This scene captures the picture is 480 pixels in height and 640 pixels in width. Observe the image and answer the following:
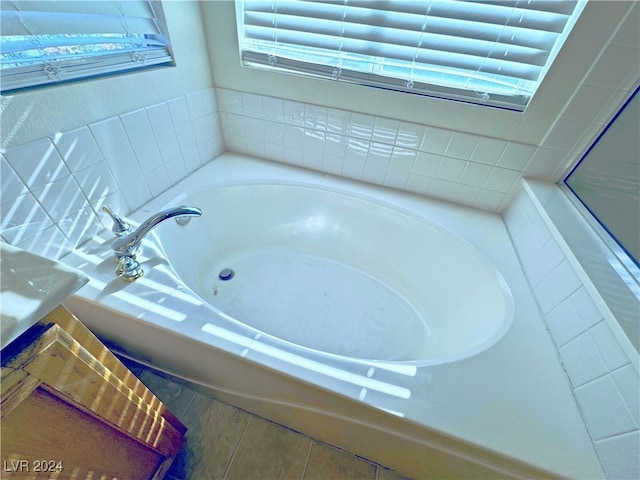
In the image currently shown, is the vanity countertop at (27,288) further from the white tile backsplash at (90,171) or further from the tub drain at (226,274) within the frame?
the tub drain at (226,274)

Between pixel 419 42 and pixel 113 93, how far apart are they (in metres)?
1.09

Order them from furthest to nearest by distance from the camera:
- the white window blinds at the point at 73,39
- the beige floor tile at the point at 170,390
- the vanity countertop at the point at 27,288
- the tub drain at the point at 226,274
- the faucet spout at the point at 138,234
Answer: the tub drain at the point at 226,274 → the beige floor tile at the point at 170,390 → the faucet spout at the point at 138,234 → the white window blinds at the point at 73,39 → the vanity countertop at the point at 27,288

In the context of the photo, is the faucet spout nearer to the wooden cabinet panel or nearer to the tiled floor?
the wooden cabinet panel

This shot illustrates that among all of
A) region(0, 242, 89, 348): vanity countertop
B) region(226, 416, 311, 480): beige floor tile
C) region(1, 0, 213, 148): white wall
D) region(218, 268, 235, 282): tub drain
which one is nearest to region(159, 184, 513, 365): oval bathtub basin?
region(218, 268, 235, 282): tub drain

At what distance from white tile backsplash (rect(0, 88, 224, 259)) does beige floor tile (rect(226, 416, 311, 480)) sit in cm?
89

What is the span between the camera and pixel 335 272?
4.75ft

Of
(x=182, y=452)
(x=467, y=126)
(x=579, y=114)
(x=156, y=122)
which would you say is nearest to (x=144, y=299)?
(x=182, y=452)

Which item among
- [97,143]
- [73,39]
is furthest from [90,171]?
[73,39]

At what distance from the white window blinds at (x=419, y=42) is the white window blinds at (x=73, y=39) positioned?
1.33 ft

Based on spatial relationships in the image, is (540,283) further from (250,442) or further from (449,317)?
(250,442)

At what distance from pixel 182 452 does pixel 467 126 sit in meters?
1.61

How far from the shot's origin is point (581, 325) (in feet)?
2.34

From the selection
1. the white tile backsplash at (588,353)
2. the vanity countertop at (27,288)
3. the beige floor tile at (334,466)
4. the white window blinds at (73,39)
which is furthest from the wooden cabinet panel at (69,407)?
the white tile backsplash at (588,353)

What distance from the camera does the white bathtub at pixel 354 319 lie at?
0.65 meters
